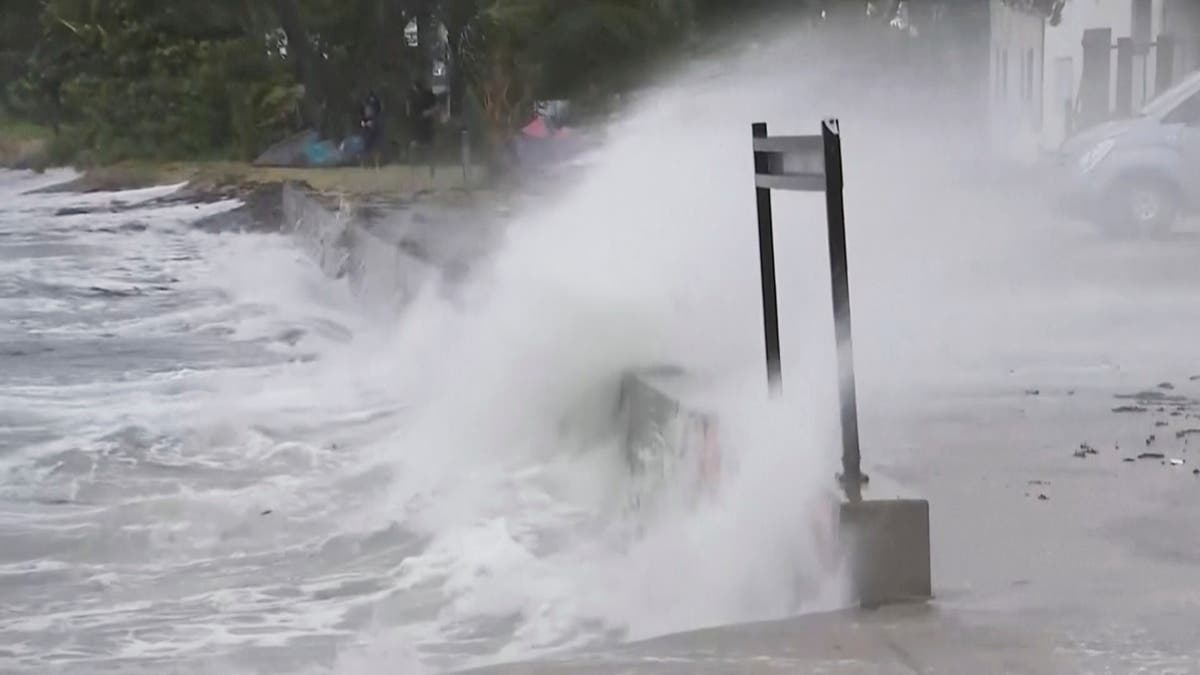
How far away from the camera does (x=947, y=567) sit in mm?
5258

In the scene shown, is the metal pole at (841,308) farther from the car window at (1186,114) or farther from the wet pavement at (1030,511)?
the car window at (1186,114)

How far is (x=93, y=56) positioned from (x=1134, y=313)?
27963 millimetres

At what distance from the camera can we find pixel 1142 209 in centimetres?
1820

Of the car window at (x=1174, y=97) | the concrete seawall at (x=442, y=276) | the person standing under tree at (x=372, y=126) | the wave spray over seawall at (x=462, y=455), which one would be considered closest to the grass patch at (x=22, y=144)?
the person standing under tree at (x=372, y=126)

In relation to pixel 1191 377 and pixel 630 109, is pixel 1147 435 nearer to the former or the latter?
pixel 1191 377

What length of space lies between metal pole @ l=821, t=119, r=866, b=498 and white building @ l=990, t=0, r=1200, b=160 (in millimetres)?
21721

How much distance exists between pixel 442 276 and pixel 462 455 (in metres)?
4.37

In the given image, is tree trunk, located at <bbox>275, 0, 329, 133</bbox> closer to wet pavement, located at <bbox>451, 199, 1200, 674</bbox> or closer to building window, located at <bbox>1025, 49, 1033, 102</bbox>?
building window, located at <bbox>1025, 49, 1033, 102</bbox>

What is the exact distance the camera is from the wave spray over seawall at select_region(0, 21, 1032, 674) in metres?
5.73

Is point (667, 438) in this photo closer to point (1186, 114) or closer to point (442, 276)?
point (442, 276)

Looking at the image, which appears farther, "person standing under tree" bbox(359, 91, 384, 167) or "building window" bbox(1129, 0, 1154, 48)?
"person standing under tree" bbox(359, 91, 384, 167)

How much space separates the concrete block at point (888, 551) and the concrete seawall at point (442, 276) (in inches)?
43.7

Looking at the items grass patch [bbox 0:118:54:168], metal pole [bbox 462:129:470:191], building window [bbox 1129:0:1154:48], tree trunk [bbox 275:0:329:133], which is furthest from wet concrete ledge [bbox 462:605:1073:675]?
grass patch [bbox 0:118:54:168]

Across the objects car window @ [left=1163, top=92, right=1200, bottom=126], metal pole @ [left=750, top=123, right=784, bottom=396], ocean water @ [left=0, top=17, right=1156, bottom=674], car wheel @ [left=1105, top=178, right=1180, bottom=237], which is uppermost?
metal pole @ [left=750, top=123, right=784, bottom=396]
